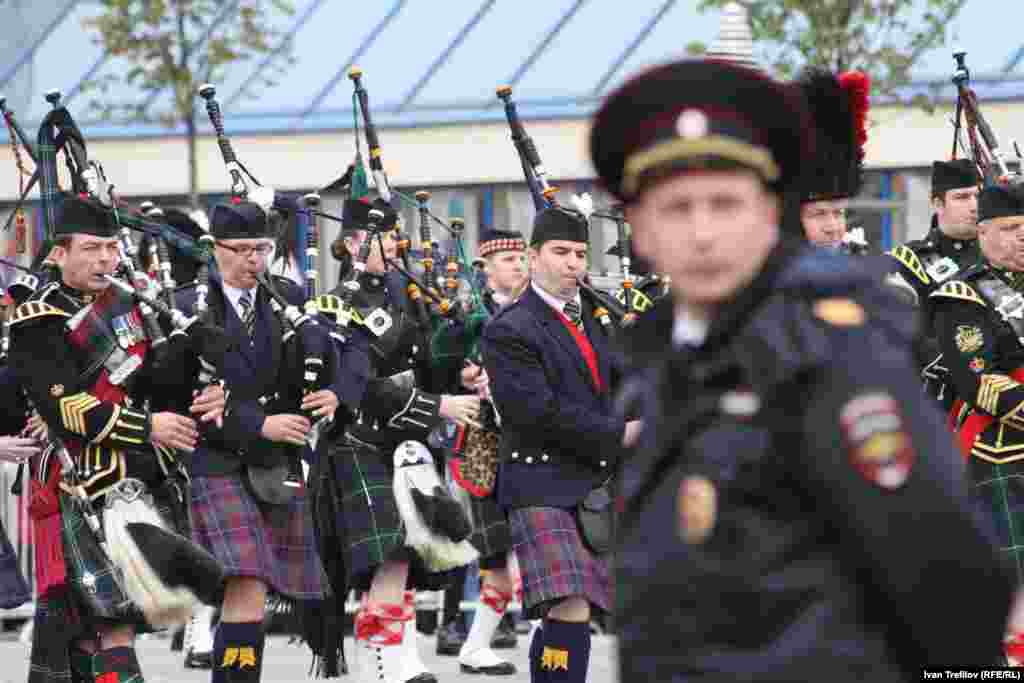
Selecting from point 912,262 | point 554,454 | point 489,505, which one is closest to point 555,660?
point 554,454

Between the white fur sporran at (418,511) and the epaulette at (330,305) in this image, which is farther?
the white fur sporran at (418,511)

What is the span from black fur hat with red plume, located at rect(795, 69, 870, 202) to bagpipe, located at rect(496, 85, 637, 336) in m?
4.44

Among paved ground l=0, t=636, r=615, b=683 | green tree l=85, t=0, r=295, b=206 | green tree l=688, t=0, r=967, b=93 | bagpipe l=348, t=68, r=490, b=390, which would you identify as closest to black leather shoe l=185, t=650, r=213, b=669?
paved ground l=0, t=636, r=615, b=683

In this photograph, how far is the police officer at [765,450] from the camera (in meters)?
2.58

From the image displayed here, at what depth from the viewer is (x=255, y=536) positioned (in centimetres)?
794

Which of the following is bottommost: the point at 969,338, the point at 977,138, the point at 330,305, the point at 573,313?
the point at 969,338

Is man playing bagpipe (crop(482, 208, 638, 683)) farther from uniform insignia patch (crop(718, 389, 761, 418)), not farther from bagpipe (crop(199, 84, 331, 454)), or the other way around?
uniform insignia patch (crop(718, 389, 761, 418))

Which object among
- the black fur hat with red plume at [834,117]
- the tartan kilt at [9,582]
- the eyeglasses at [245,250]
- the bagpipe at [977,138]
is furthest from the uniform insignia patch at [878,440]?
the tartan kilt at [9,582]

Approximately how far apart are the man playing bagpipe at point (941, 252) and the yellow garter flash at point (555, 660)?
1.85 m

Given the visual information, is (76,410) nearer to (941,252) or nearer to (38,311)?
(38,311)

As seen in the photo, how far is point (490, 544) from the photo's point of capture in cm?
1062

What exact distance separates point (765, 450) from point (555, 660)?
4898 millimetres

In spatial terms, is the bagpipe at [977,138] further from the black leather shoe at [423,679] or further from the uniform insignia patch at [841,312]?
the uniform insignia patch at [841,312]

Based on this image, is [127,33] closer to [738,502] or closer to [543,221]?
[543,221]
